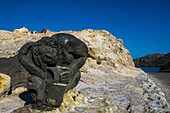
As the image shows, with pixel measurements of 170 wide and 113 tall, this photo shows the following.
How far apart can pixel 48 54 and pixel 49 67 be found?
1.14 ft

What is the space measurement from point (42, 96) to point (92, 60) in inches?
376

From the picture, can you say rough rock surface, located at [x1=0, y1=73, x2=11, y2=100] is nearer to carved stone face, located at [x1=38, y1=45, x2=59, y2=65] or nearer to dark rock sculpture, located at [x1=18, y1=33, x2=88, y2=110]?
dark rock sculpture, located at [x1=18, y1=33, x2=88, y2=110]

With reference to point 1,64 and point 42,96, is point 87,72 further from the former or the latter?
point 42,96

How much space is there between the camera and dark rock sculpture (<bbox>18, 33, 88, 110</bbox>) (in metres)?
5.90

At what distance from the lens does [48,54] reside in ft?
19.1

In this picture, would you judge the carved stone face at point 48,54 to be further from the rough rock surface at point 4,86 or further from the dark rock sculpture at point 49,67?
the rough rock surface at point 4,86

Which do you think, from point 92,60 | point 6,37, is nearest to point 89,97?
point 92,60

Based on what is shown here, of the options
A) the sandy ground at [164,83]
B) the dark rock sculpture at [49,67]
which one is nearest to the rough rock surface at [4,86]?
the dark rock sculpture at [49,67]

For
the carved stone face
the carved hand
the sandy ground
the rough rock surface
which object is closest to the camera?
the carved stone face

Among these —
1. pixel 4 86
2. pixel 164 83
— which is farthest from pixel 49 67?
pixel 164 83

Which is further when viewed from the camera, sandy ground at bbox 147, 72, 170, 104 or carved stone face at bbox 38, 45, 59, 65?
sandy ground at bbox 147, 72, 170, 104

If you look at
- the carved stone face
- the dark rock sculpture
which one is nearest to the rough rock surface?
the dark rock sculpture

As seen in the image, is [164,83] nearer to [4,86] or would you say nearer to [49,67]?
[4,86]

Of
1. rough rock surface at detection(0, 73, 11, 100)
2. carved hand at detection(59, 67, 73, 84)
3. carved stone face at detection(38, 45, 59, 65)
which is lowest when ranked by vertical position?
rough rock surface at detection(0, 73, 11, 100)
